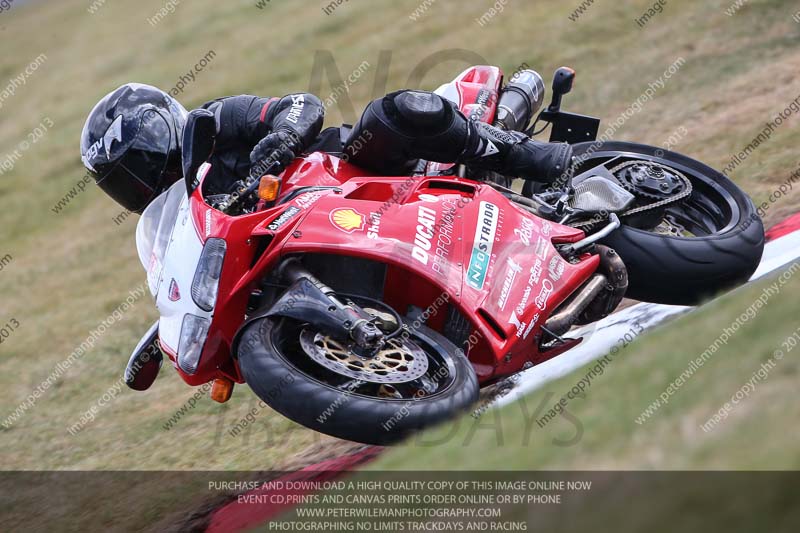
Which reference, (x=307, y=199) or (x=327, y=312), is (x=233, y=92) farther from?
(x=327, y=312)

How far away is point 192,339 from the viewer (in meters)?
4.15

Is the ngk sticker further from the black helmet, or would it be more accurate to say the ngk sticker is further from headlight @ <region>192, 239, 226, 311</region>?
the black helmet

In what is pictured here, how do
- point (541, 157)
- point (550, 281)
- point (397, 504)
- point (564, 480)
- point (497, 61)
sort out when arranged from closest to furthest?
point (564, 480)
point (397, 504)
point (550, 281)
point (541, 157)
point (497, 61)

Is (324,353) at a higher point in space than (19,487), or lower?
higher

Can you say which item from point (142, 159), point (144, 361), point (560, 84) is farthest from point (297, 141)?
point (560, 84)

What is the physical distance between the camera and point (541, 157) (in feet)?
16.7

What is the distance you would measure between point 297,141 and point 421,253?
0.91m

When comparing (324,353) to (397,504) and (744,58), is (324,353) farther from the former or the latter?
(744,58)

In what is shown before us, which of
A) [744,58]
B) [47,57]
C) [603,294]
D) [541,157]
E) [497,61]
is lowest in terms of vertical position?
[47,57]

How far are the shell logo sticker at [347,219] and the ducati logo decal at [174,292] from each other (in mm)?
726

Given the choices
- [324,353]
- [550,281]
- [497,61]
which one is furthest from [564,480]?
[497,61]

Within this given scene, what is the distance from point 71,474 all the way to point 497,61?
25.6ft

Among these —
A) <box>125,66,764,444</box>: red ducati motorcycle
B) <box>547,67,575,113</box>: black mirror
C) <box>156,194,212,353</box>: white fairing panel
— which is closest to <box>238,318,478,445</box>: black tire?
<box>125,66,764,444</box>: red ducati motorcycle

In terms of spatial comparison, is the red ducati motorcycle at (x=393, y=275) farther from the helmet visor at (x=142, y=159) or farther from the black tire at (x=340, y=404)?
the helmet visor at (x=142, y=159)
